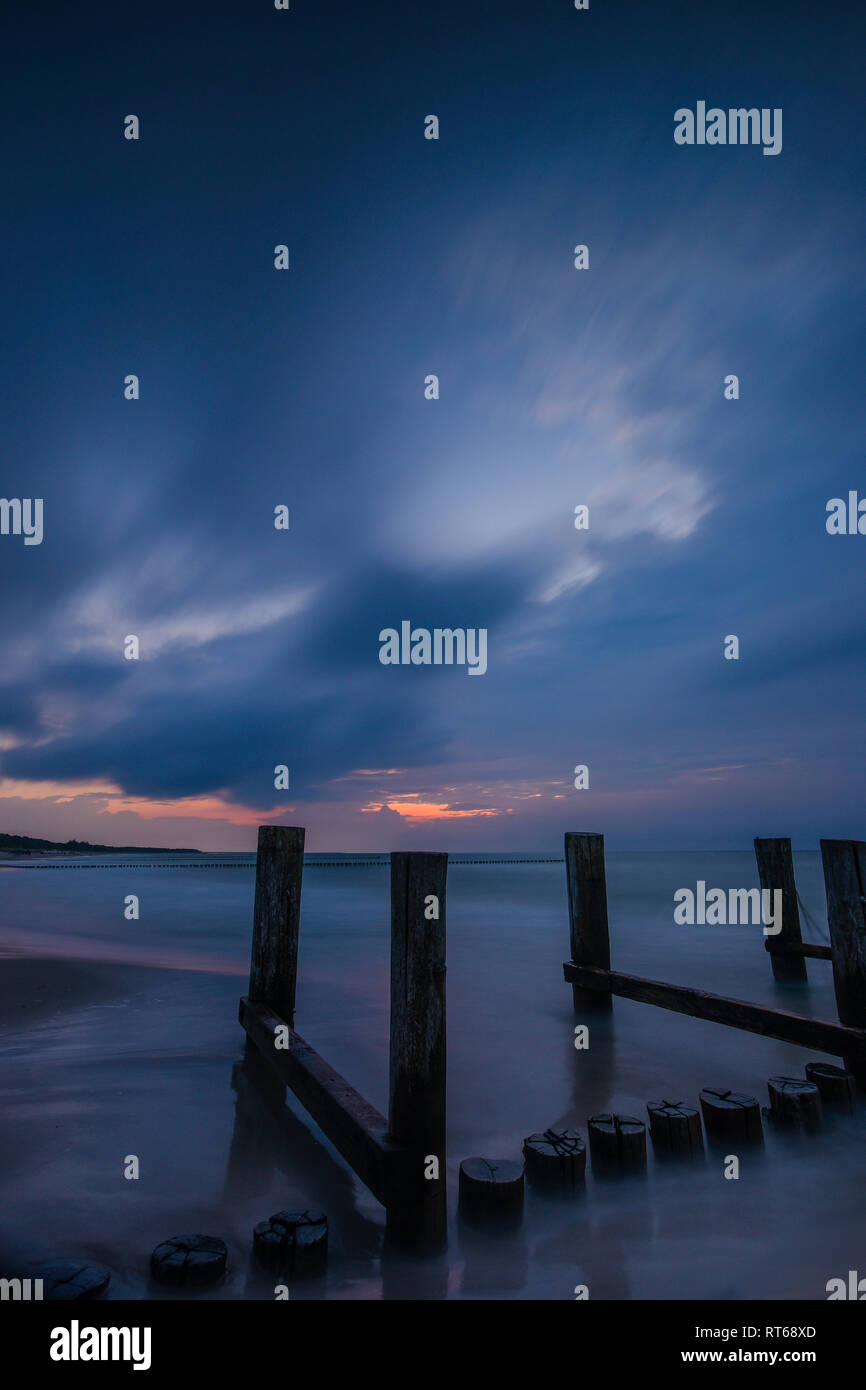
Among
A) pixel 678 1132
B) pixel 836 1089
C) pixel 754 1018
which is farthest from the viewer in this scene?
pixel 754 1018

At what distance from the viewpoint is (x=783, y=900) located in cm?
1033

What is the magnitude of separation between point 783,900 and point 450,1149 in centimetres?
771

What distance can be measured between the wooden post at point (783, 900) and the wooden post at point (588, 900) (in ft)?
11.4

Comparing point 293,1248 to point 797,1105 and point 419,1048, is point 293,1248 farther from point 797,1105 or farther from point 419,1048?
point 797,1105

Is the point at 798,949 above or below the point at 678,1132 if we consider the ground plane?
above

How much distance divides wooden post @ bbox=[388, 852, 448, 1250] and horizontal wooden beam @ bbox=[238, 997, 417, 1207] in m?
0.06

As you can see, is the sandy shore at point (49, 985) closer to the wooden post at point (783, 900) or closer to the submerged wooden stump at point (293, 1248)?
the submerged wooden stump at point (293, 1248)

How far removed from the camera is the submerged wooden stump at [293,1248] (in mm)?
2980

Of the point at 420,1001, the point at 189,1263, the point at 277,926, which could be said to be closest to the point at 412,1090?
the point at 420,1001

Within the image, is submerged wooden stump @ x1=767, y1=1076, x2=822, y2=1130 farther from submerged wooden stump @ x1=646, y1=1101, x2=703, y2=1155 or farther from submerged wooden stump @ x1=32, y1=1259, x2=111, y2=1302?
submerged wooden stump @ x1=32, y1=1259, x2=111, y2=1302
